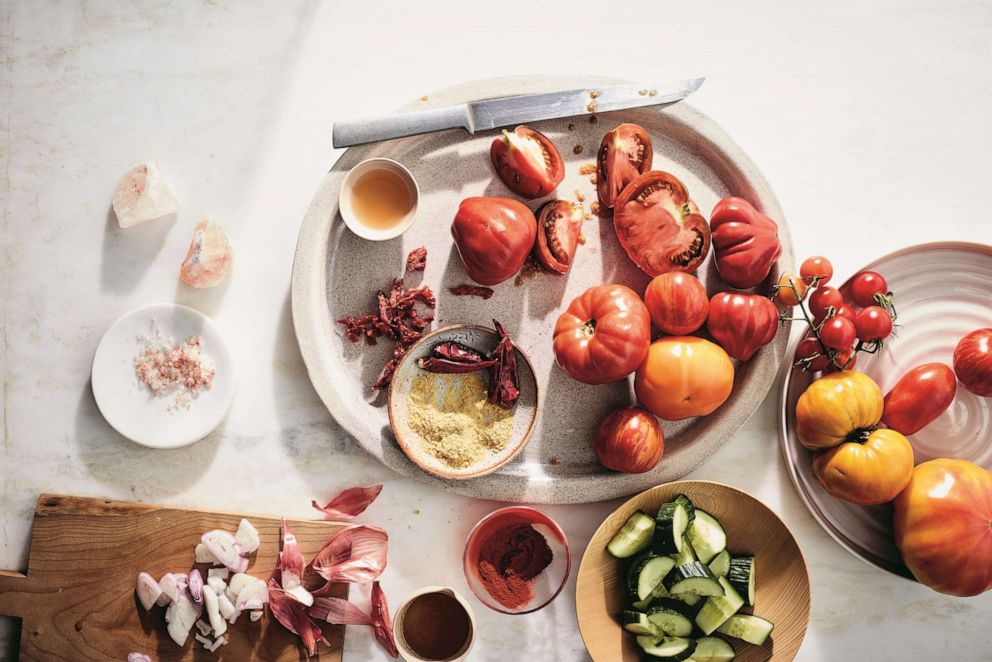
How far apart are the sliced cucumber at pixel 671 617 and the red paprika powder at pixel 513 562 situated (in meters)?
0.28

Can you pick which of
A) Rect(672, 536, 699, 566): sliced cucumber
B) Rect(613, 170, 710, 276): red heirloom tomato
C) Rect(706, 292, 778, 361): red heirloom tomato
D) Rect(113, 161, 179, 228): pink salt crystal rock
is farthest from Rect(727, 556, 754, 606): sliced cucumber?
Rect(113, 161, 179, 228): pink salt crystal rock

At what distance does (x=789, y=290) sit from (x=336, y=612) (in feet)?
4.59

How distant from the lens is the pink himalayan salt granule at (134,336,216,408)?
5.95ft

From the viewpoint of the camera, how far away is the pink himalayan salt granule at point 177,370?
5.95 feet

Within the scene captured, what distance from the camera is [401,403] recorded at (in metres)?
1.75

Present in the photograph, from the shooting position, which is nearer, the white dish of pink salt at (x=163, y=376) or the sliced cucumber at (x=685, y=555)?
the sliced cucumber at (x=685, y=555)

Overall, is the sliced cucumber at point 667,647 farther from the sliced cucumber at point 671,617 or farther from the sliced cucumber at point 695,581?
the sliced cucumber at point 695,581

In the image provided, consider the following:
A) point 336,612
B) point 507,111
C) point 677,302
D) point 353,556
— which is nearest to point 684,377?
point 677,302

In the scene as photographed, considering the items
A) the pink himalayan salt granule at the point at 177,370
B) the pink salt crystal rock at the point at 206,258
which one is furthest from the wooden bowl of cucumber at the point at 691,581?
the pink salt crystal rock at the point at 206,258

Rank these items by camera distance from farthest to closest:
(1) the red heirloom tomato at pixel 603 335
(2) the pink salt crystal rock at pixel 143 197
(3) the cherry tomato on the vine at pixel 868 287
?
1. (2) the pink salt crystal rock at pixel 143 197
2. (3) the cherry tomato on the vine at pixel 868 287
3. (1) the red heirloom tomato at pixel 603 335

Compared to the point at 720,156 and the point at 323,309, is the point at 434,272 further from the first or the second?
the point at 720,156

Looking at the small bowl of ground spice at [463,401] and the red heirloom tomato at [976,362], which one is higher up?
the red heirloom tomato at [976,362]

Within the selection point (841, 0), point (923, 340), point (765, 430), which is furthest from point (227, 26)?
point (923, 340)

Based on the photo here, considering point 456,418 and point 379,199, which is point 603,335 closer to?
point 456,418
